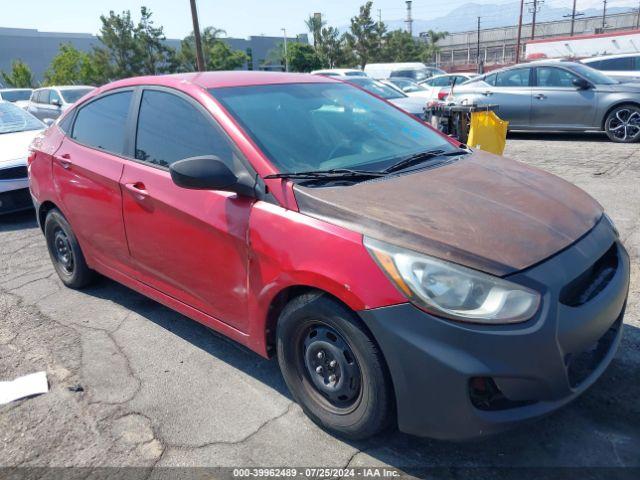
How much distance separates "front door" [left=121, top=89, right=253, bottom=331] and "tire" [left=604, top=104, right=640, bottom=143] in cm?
928

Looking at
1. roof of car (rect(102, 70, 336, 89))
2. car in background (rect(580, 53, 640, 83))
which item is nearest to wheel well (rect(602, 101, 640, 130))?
car in background (rect(580, 53, 640, 83))

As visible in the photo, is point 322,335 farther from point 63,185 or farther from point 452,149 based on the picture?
point 63,185

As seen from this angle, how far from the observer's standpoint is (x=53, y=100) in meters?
16.1

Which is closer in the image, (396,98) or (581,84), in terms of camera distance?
(581,84)

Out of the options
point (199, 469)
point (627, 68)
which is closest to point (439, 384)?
point (199, 469)

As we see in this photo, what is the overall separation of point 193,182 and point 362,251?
96cm

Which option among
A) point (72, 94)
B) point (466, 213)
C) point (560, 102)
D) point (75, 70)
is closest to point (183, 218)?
point (466, 213)

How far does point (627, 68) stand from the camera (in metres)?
14.2

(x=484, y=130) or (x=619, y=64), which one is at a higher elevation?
(x=619, y=64)

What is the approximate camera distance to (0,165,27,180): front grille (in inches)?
262

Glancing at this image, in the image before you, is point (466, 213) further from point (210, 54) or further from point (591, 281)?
point (210, 54)

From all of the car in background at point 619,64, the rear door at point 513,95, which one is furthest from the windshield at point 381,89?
the car in background at point 619,64

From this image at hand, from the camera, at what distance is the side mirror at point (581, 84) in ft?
33.6

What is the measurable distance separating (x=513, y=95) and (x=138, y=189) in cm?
971
